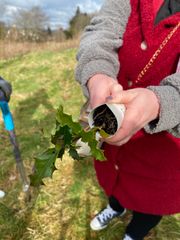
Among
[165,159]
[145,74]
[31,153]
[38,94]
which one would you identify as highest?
[145,74]

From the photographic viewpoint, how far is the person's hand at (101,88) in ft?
3.15

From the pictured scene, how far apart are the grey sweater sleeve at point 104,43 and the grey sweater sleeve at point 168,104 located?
0.89ft

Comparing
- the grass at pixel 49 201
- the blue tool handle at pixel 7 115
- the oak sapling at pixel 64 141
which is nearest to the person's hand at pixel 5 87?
the blue tool handle at pixel 7 115

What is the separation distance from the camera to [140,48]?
1.23 meters

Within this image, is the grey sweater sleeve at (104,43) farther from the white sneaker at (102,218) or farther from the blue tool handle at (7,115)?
the white sneaker at (102,218)

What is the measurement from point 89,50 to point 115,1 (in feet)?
0.86

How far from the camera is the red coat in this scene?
117 centimetres

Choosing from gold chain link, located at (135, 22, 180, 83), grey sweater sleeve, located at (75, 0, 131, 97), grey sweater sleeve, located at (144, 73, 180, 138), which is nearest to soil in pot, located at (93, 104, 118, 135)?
grey sweater sleeve, located at (144, 73, 180, 138)

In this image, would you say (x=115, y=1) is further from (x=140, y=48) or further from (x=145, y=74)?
(x=145, y=74)

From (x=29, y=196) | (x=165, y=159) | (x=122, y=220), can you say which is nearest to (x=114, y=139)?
(x=165, y=159)

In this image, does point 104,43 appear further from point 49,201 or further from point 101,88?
point 49,201

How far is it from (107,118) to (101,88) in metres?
0.20

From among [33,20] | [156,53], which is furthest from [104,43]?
[33,20]

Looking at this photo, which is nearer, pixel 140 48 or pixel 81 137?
pixel 81 137
